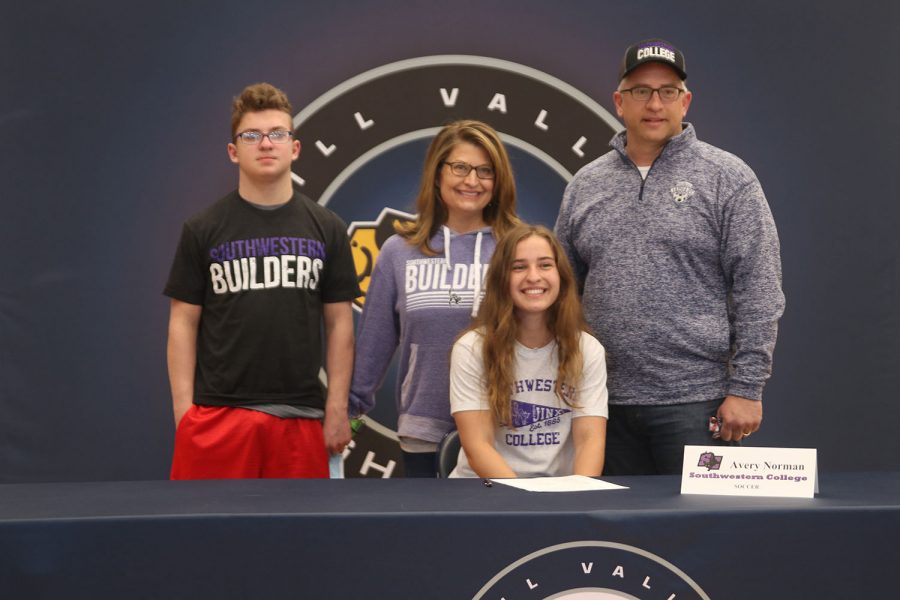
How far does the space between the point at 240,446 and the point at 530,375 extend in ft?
2.63

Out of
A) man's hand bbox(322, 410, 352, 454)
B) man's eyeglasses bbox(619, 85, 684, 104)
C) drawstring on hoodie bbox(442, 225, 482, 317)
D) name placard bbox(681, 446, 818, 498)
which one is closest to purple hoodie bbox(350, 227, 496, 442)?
drawstring on hoodie bbox(442, 225, 482, 317)

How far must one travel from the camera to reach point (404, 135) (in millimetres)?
3432

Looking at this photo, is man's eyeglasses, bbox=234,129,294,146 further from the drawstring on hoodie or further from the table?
the table

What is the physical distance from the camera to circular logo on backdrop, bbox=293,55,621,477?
3.41 meters

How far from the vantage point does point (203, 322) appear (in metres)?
2.70

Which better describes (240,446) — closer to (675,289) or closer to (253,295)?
(253,295)

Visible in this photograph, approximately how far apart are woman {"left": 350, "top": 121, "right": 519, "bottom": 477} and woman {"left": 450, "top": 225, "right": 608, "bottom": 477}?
8.6 inches

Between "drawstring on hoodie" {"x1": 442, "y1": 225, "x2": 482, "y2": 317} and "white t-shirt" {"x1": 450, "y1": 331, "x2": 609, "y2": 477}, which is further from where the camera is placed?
"drawstring on hoodie" {"x1": 442, "y1": 225, "x2": 482, "y2": 317}

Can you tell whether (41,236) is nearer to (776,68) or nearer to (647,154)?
(647,154)

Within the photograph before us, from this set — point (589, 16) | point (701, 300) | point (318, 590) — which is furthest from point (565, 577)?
point (589, 16)

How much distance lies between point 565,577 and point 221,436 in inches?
51.1

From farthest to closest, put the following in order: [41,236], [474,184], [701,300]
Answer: [41,236] → [474,184] → [701,300]

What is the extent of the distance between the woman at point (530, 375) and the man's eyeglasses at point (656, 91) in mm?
491

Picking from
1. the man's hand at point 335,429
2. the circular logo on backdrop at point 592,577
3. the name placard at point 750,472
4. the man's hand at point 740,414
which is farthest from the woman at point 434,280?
the circular logo on backdrop at point 592,577
